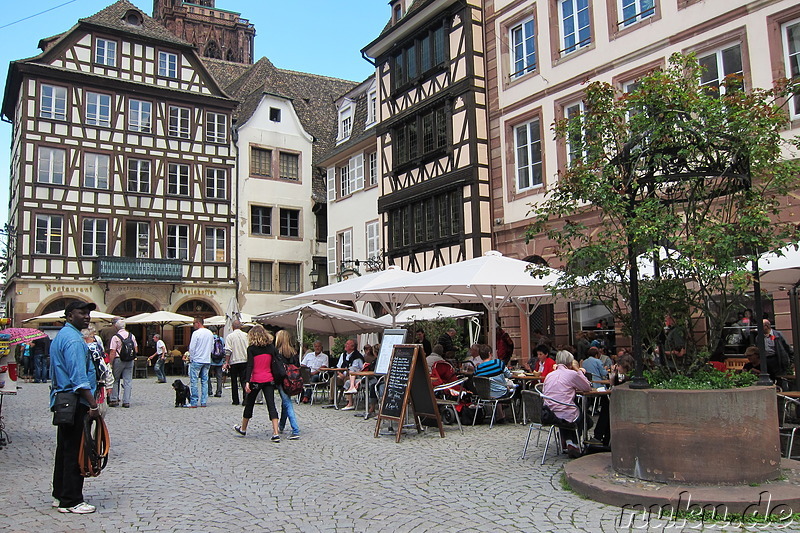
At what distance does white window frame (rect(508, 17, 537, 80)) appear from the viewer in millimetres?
19625

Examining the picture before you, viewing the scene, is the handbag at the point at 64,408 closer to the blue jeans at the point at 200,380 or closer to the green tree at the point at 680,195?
the green tree at the point at 680,195

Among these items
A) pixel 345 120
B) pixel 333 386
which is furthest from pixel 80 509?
pixel 345 120

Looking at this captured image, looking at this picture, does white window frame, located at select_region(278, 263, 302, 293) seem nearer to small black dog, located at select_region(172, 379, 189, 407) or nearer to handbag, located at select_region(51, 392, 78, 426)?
small black dog, located at select_region(172, 379, 189, 407)

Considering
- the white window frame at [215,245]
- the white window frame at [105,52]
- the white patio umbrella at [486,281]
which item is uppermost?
the white window frame at [105,52]

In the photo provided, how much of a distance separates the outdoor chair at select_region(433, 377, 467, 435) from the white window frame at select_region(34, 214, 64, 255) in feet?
78.6

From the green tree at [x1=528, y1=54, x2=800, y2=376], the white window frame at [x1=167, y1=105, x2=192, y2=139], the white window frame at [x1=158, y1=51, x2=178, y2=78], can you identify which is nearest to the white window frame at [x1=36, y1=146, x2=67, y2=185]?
the white window frame at [x1=167, y1=105, x2=192, y2=139]

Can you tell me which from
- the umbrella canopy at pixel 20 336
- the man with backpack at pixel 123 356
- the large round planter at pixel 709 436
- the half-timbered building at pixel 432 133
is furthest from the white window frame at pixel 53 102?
the large round planter at pixel 709 436

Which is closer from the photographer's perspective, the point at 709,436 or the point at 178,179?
the point at 709,436

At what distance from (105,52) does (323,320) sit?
70.5 feet

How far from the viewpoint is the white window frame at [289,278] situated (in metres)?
35.6

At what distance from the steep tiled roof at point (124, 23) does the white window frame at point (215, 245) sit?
29.0 ft

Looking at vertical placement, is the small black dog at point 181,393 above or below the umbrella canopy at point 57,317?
below

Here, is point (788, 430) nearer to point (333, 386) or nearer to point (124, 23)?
point (333, 386)

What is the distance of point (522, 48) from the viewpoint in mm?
20094
